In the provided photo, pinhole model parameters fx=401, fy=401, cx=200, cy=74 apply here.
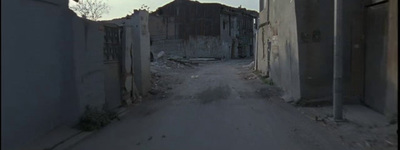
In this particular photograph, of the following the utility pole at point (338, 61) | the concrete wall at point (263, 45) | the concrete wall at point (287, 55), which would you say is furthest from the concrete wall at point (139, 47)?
the concrete wall at point (263, 45)

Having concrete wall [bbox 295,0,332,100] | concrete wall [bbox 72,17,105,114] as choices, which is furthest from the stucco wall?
concrete wall [bbox 295,0,332,100]

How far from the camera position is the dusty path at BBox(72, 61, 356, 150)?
21.4 ft

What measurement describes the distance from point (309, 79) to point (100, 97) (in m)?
5.54

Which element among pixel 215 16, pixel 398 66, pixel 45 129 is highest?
pixel 215 16

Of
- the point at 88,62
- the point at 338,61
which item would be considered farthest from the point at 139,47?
the point at 338,61

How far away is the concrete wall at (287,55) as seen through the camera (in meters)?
11.2

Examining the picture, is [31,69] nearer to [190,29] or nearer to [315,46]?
[315,46]

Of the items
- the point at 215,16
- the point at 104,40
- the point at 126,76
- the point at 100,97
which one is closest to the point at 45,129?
the point at 100,97

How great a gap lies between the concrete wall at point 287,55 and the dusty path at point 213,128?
661 millimetres

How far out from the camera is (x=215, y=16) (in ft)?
167

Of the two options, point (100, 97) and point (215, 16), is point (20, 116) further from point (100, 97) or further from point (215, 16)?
point (215, 16)

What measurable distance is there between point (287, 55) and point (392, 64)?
4.25m

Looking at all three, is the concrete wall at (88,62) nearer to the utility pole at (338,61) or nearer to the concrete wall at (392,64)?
the utility pole at (338,61)

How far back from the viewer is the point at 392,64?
859 centimetres
